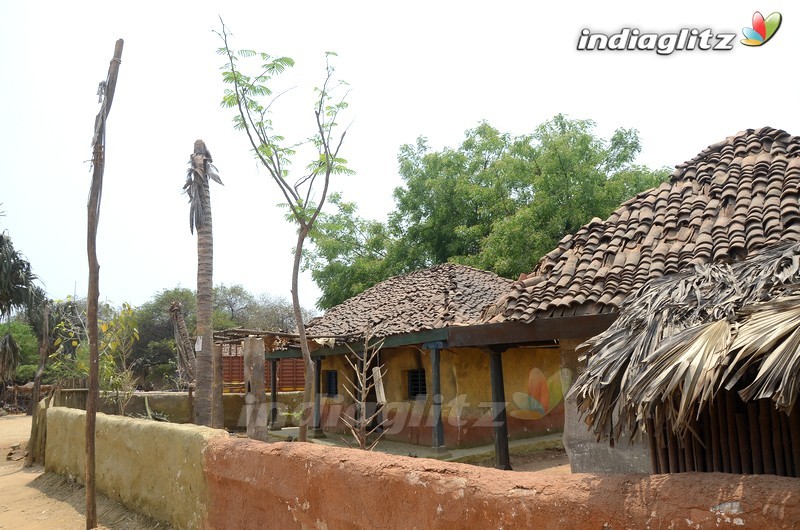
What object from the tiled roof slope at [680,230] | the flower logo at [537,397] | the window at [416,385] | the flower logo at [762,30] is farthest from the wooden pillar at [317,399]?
the flower logo at [762,30]

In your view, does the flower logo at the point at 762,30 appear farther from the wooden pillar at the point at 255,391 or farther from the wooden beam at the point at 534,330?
the wooden pillar at the point at 255,391

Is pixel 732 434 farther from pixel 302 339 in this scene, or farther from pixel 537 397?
pixel 537 397

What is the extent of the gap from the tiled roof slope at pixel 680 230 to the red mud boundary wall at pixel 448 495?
12.2ft

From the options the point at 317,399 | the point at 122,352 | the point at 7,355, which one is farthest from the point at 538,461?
the point at 7,355

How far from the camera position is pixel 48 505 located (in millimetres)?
9594

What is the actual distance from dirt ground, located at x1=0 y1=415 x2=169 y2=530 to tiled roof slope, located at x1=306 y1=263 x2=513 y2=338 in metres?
5.72

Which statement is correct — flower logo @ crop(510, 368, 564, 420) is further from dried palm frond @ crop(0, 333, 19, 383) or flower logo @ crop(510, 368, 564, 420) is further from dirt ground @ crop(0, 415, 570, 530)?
dried palm frond @ crop(0, 333, 19, 383)

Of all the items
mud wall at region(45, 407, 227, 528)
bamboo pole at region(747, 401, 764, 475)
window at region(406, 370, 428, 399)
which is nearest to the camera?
bamboo pole at region(747, 401, 764, 475)

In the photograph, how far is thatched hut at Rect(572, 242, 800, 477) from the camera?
3.42m

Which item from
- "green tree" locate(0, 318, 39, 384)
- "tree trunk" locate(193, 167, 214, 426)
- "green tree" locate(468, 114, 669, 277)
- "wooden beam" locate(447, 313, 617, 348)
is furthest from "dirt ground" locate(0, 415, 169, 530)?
"green tree" locate(0, 318, 39, 384)

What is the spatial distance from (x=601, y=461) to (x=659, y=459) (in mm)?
2244

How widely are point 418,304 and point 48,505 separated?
8.78 m

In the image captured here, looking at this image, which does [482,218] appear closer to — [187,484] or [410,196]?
[410,196]

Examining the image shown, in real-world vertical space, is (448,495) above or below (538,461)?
above
